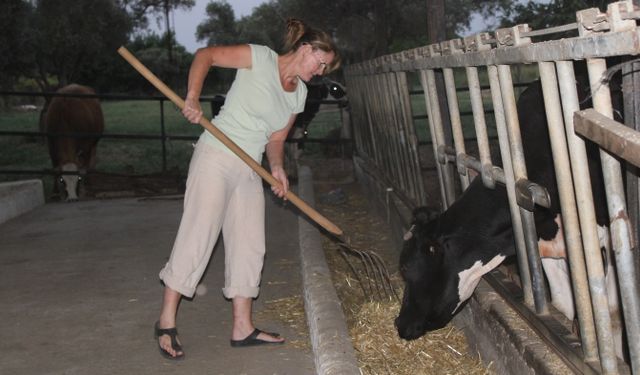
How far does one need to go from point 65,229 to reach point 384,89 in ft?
11.6

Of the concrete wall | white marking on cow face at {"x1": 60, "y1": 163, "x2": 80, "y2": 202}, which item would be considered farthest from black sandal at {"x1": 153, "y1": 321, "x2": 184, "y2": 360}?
white marking on cow face at {"x1": 60, "y1": 163, "x2": 80, "y2": 202}

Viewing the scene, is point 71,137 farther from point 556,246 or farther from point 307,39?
point 556,246

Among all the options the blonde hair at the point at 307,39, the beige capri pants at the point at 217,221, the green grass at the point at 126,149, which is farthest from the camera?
the green grass at the point at 126,149

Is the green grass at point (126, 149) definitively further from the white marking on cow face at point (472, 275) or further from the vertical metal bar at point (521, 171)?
the vertical metal bar at point (521, 171)

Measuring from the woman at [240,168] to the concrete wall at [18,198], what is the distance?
16.9 feet

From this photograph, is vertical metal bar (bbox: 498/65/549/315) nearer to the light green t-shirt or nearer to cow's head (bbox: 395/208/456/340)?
cow's head (bbox: 395/208/456/340)

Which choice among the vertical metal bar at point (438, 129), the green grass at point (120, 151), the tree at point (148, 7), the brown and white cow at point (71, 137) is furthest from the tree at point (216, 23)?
the vertical metal bar at point (438, 129)

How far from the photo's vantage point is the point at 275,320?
569cm

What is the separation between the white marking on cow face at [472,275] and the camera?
4758mm

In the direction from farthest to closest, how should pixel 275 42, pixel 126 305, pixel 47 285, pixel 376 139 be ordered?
pixel 275 42, pixel 376 139, pixel 47 285, pixel 126 305

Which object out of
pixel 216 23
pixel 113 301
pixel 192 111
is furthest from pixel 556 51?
pixel 216 23

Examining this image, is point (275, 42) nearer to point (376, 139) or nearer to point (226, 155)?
point (376, 139)

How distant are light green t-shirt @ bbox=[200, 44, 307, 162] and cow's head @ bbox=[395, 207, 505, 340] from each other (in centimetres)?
94

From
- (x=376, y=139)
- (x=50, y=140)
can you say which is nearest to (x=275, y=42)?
(x=50, y=140)
